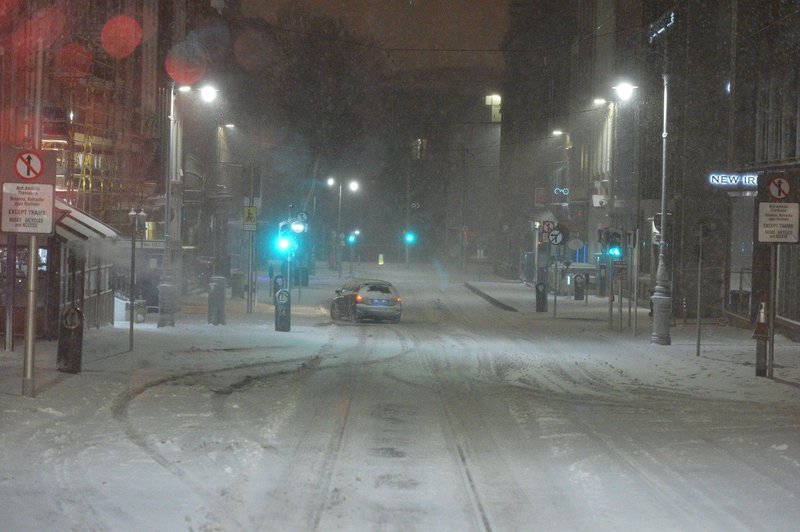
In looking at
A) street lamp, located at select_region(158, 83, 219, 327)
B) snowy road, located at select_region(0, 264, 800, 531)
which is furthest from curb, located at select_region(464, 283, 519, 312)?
snowy road, located at select_region(0, 264, 800, 531)

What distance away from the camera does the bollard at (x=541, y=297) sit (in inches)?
1407

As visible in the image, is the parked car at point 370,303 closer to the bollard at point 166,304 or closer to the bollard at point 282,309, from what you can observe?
the bollard at point 282,309

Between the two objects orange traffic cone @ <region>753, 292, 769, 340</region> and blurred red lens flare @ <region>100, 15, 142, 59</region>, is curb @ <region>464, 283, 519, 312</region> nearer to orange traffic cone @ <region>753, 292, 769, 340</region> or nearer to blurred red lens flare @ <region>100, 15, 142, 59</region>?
blurred red lens flare @ <region>100, 15, 142, 59</region>

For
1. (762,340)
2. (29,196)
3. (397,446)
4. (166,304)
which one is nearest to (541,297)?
(166,304)

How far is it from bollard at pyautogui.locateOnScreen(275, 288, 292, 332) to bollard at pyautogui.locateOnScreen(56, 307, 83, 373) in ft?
31.9

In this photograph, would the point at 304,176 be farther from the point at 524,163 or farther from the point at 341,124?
the point at 524,163

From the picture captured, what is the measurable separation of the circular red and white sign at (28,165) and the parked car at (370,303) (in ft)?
60.3

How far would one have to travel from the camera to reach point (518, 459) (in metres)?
10.2

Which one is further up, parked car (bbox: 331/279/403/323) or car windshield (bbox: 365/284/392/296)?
car windshield (bbox: 365/284/392/296)

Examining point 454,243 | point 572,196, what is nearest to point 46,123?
point 572,196

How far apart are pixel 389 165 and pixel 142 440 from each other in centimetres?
8542

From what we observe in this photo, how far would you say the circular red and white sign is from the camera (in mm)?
12867

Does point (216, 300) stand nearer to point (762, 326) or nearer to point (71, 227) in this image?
point (71, 227)

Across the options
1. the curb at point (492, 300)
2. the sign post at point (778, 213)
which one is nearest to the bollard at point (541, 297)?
the curb at point (492, 300)
